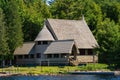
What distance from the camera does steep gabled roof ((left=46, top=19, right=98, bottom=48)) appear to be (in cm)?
9975

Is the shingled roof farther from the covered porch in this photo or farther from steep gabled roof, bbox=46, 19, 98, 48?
steep gabled roof, bbox=46, 19, 98, 48

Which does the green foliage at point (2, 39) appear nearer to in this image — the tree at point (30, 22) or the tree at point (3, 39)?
the tree at point (3, 39)

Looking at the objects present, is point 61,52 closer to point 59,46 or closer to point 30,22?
point 59,46

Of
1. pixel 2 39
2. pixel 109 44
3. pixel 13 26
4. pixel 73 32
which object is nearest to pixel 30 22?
pixel 13 26

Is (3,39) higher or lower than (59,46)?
higher

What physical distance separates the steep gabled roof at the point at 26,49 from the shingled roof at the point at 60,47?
15.8 feet

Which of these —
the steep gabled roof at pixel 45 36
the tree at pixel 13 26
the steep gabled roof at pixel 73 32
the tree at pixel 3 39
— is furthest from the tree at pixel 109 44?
the tree at pixel 3 39

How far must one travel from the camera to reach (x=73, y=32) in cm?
10250

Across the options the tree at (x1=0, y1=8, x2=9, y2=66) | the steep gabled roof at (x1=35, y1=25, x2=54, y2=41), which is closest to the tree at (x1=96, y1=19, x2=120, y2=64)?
the steep gabled roof at (x1=35, y1=25, x2=54, y2=41)

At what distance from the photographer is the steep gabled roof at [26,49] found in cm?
9994

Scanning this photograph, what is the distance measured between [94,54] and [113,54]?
1789 centimetres

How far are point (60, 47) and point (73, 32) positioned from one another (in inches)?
371

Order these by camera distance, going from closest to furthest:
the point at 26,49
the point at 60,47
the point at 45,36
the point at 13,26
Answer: the point at 60,47
the point at 45,36
the point at 13,26
the point at 26,49

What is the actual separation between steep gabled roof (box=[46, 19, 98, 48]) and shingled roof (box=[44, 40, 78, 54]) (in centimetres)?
378
